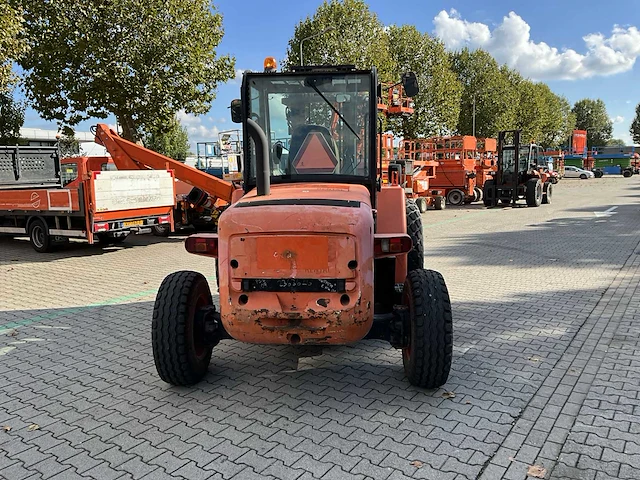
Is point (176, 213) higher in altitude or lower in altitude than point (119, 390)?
higher

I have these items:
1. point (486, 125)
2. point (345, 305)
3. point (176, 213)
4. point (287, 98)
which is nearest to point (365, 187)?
point (287, 98)

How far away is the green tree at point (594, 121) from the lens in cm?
9962

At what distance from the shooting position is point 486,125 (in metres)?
47.4

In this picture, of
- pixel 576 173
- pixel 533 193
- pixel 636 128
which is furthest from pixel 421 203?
pixel 636 128

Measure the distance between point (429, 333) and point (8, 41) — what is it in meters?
11.1

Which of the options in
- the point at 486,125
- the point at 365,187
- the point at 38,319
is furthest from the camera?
the point at 486,125

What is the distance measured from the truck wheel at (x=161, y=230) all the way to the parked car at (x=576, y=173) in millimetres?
46496

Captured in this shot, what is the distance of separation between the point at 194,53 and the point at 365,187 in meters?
14.4

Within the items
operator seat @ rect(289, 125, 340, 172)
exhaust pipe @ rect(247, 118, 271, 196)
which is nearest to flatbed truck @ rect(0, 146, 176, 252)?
operator seat @ rect(289, 125, 340, 172)

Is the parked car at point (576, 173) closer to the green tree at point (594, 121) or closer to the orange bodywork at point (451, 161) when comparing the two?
the orange bodywork at point (451, 161)

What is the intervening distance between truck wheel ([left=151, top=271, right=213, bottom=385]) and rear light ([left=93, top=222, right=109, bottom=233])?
7111 mm

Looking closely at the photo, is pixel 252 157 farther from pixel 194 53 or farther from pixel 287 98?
pixel 194 53

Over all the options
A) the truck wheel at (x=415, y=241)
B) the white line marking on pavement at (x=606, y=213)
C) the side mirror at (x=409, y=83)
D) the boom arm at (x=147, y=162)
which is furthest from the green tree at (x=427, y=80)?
the side mirror at (x=409, y=83)

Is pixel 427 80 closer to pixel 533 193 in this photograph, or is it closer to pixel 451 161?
pixel 451 161
